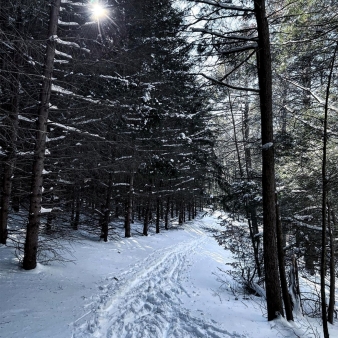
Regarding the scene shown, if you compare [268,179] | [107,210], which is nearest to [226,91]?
[268,179]

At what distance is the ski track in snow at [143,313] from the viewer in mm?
4219

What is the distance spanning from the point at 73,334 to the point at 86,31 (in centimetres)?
918

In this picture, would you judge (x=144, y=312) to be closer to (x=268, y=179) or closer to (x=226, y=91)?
(x=268, y=179)

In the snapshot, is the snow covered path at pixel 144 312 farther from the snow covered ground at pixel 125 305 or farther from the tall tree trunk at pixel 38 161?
the tall tree trunk at pixel 38 161

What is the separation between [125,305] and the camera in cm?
536

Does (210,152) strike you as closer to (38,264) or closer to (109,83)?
(109,83)

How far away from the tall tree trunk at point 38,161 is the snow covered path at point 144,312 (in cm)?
242

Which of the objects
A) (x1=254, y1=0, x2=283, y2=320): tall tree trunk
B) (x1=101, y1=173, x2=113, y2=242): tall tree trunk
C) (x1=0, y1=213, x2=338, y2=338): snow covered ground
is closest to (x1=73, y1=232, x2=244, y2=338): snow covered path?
(x1=0, y1=213, x2=338, y2=338): snow covered ground

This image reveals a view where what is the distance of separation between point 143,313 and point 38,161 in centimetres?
509

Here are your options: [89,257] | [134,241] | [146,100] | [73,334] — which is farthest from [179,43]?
[134,241]

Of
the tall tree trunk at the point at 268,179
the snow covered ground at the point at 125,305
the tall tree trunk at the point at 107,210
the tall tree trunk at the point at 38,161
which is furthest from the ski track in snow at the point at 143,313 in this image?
the tall tree trunk at the point at 107,210

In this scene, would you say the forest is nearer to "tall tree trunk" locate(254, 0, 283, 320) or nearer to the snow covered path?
"tall tree trunk" locate(254, 0, 283, 320)

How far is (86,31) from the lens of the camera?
854 centimetres

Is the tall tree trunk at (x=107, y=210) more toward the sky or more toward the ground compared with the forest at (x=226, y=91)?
more toward the ground
